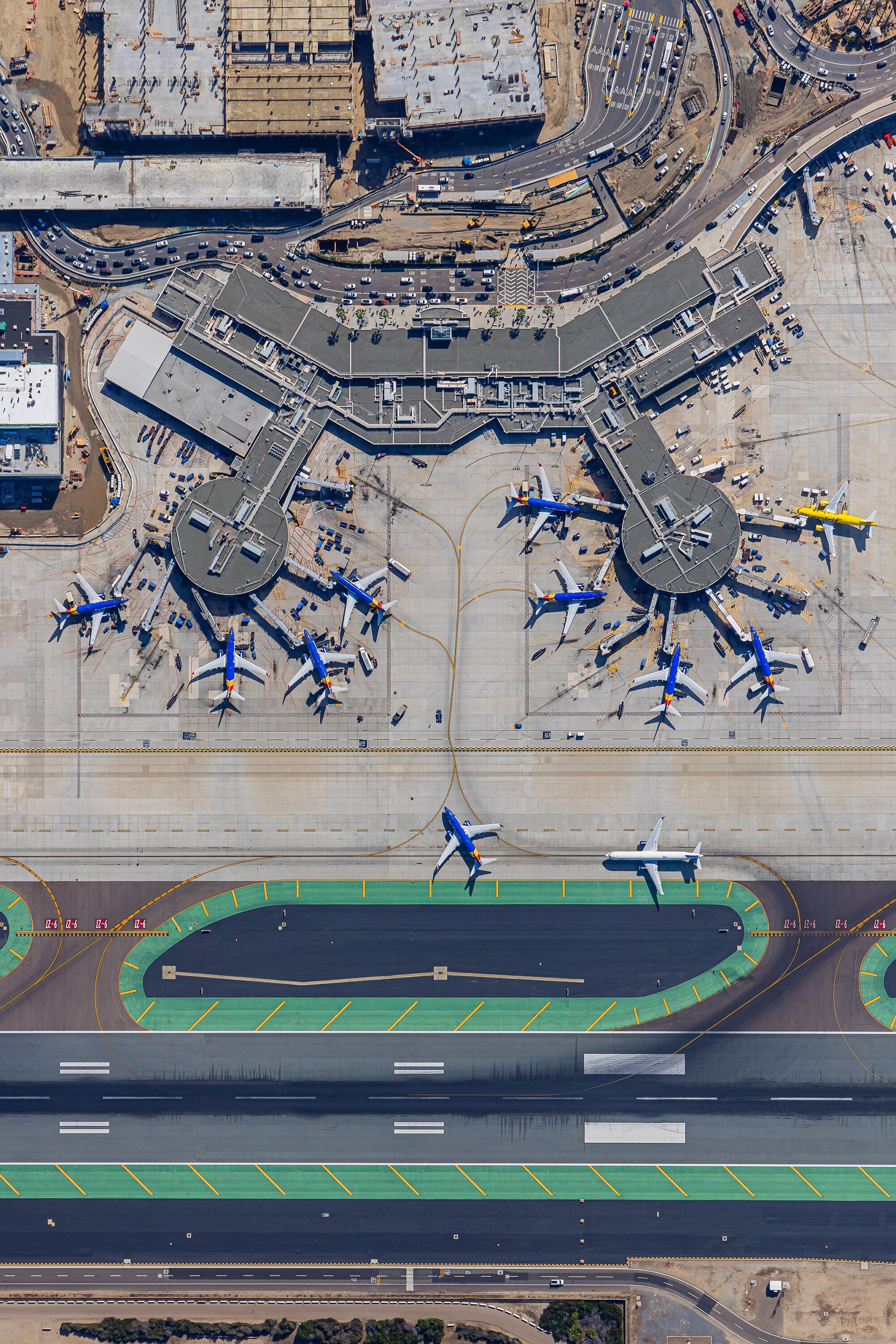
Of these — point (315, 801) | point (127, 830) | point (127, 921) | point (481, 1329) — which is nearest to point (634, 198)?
point (315, 801)

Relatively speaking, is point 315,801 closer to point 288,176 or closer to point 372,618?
point 372,618

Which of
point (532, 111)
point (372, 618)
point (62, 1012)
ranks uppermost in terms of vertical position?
point (532, 111)

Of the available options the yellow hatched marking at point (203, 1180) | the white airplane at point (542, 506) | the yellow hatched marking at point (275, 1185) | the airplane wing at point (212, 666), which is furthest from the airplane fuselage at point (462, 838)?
the yellow hatched marking at point (203, 1180)

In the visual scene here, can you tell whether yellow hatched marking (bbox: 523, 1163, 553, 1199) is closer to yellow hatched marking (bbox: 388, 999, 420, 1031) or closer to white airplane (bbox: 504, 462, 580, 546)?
yellow hatched marking (bbox: 388, 999, 420, 1031)

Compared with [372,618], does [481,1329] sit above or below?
below

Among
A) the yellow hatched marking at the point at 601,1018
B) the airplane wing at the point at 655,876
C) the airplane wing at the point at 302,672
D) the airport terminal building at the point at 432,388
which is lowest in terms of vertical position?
the yellow hatched marking at the point at 601,1018

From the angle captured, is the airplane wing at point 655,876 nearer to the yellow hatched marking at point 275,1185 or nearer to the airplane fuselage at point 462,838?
the airplane fuselage at point 462,838

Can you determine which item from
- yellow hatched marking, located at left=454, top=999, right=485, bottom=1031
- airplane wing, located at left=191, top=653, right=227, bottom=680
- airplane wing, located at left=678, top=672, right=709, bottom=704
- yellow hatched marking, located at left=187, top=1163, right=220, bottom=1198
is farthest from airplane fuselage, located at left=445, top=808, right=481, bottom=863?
yellow hatched marking, located at left=187, top=1163, right=220, bottom=1198
